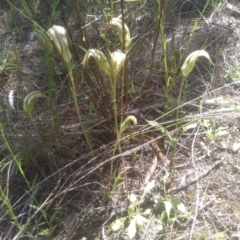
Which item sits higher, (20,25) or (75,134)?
(20,25)

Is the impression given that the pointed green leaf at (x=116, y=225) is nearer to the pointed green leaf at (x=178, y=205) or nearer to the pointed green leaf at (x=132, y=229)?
the pointed green leaf at (x=132, y=229)

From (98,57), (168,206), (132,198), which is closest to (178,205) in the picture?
(168,206)

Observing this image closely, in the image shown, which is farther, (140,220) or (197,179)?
(197,179)

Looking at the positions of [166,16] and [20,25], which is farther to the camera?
[20,25]

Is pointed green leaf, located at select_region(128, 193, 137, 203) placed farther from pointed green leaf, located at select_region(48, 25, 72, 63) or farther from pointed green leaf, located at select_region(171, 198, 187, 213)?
pointed green leaf, located at select_region(48, 25, 72, 63)

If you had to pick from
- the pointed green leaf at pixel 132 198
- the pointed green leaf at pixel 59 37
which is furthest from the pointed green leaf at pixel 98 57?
the pointed green leaf at pixel 132 198

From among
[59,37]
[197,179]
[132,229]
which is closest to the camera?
[59,37]

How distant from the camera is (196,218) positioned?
1.14m

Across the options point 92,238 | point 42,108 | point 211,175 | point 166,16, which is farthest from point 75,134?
point 166,16

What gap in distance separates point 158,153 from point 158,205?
0.65 ft

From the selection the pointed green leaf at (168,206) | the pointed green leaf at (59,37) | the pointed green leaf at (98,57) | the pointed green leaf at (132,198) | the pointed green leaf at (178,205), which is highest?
the pointed green leaf at (59,37)

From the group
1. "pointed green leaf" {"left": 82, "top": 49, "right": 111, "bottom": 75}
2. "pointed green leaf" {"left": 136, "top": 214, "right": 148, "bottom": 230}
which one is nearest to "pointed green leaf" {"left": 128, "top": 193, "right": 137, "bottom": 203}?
"pointed green leaf" {"left": 136, "top": 214, "right": 148, "bottom": 230}

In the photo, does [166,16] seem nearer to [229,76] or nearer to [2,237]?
[229,76]

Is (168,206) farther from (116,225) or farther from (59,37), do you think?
(59,37)
